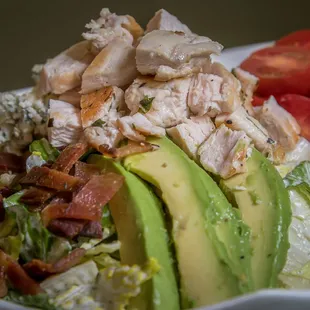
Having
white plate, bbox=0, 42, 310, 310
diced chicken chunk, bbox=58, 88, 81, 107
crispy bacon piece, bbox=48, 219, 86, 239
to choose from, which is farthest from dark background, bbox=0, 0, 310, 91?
white plate, bbox=0, 42, 310, 310

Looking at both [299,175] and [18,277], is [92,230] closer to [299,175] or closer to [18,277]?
[18,277]

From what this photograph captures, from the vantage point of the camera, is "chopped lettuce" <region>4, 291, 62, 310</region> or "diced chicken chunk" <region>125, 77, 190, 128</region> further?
"diced chicken chunk" <region>125, 77, 190, 128</region>

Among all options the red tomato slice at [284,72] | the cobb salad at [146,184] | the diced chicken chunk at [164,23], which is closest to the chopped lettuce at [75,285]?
the cobb salad at [146,184]

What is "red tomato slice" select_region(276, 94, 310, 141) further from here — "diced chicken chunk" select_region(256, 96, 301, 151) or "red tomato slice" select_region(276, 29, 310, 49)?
"red tomato slice" select_region(276, 29, 310, 49)

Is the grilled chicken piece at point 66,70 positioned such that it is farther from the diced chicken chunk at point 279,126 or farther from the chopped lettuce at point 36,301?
the chopped lettuce at point 36,301

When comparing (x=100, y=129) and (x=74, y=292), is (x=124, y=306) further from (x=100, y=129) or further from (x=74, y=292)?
(x=100, y=129)
